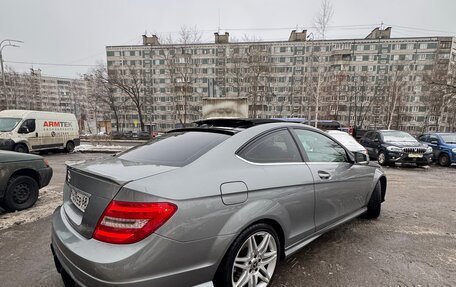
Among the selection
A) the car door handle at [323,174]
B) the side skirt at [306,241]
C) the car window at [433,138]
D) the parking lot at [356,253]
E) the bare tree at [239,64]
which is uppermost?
the bare tree at [239,64]

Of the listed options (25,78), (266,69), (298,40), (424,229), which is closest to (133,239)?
(424,229)

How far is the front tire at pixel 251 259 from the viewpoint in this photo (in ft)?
5.95

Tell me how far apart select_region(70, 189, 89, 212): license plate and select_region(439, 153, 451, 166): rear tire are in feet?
48.4

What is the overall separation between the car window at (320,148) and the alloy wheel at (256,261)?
1.07 m

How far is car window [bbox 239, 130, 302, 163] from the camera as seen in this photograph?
2143mm

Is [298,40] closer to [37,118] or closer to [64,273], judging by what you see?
[37,118]

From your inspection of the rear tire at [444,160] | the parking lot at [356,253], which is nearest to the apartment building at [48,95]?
the parking lot at [356,253]

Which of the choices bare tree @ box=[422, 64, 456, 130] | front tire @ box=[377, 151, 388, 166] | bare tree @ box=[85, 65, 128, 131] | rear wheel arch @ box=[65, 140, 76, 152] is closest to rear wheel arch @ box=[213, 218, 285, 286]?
front tire @ box=[377, 151, 388, 166]

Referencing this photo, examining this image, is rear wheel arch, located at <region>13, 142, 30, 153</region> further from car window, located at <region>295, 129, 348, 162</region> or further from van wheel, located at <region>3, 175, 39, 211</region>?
car window, located at <region>295, 129, 348, 162</region>

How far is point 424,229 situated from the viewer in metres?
3.69

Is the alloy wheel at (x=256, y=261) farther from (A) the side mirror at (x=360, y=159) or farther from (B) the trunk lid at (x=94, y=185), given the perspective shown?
(A) the side mirror at (x=360, y=159)

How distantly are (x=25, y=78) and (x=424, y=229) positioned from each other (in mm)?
68188

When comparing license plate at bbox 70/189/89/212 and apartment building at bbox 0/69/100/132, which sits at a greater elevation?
apartment building at bbox 0/69/100/132

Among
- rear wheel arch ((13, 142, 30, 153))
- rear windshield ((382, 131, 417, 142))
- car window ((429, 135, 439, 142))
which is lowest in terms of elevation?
rear wheel arch ((13, 142, 30, 153))
